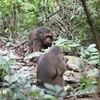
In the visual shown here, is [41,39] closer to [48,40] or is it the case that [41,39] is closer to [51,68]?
[48,40]

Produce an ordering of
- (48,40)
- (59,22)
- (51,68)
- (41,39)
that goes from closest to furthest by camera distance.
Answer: (51,68)
(48,40)
(41,39)
(59,22)

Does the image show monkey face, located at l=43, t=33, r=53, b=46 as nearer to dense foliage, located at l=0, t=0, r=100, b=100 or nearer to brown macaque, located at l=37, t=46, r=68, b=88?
dense foliage, located at l=0, t=0, r=100, b=100

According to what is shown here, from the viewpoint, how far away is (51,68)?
17.5 ft

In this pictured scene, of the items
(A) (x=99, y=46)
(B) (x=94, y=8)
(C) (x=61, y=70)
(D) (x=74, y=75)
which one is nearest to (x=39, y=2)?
(B) (x=94, y=8)

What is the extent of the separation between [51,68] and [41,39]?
454 cm

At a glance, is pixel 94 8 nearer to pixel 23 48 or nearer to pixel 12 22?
pixel 23 48

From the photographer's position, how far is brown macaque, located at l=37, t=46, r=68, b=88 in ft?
17.0

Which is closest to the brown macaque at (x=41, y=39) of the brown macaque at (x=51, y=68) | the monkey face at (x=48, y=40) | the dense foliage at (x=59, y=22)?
the monkey face at (x=48, y=40)

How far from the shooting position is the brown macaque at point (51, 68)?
5.18 metres

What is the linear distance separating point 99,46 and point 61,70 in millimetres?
3456

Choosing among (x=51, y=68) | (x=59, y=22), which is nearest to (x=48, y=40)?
(x=59, y=22)

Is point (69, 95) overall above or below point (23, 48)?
below

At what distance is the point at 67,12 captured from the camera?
35.2 ft

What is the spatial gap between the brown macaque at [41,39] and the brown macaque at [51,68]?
3821mm
